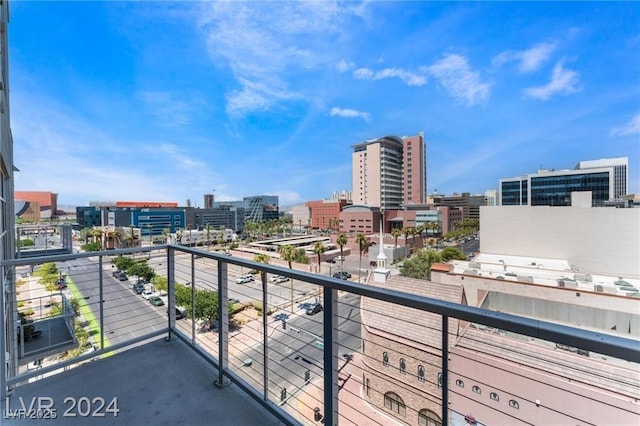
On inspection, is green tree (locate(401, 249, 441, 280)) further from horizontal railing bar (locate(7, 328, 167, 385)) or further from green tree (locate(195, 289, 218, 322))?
horizontal railing bar (locate(7, 328, 167, 385))

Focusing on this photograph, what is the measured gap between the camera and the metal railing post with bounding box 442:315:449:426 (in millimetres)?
1069

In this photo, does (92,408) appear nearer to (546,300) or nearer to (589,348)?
(589,348)

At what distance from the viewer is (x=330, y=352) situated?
1.44 meters

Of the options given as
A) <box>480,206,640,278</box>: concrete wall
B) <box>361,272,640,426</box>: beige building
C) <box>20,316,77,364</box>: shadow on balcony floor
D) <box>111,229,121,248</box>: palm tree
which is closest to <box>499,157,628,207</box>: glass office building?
<box>480,206,640,278</box>: concrete wall

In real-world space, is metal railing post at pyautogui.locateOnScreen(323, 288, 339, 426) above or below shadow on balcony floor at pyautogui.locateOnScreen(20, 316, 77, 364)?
above

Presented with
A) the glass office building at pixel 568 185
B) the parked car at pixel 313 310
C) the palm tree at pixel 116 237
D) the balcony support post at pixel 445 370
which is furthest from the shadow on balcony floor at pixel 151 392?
the glass office building at pixel 568 185

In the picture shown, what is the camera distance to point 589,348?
2.31 ft

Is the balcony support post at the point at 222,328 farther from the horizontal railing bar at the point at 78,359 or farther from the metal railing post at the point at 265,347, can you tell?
the horizontal railing bar at the point at 78,359

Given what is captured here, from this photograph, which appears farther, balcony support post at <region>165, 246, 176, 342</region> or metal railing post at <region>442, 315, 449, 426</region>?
balcony support post at <region>165, 246, 176, 342</region>

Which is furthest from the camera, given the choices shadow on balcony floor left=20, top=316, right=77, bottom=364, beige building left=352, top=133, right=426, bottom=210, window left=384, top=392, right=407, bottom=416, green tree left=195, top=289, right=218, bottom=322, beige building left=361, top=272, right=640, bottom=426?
beige building left=352, top=133, right=426, bottom=210

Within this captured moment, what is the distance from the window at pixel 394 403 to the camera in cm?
995

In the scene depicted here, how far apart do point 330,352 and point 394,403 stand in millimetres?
11158

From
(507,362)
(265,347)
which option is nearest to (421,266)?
(507,362)

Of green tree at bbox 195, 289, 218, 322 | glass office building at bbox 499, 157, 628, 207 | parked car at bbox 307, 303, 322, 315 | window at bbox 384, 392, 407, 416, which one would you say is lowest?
window at bbox 384, 392, 407, 416
